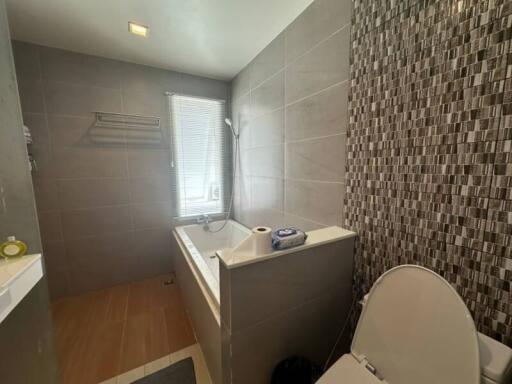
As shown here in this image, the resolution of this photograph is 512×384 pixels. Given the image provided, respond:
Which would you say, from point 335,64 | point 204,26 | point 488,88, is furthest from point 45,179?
point 488,88

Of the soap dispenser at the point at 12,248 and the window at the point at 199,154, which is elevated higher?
the window at the point at 199,154

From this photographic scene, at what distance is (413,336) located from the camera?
0.76 metres

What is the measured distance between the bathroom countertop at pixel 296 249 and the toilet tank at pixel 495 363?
0.62 m

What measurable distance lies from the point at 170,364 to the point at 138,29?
97.0 inches

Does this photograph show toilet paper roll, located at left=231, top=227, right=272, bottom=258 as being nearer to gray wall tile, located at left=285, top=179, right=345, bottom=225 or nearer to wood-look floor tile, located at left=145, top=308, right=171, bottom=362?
gray wall tile, located at left=285, top=179, right=345, bottom=225

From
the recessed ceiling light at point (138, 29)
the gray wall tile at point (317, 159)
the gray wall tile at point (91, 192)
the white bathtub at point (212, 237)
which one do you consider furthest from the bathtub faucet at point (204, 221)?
the recessed ceiling light at point (138, 29)

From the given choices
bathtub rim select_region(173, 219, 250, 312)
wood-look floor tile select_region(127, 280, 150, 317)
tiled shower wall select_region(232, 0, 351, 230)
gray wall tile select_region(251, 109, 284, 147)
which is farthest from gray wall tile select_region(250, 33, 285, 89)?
wood-look floor tile select_region(127, 280, 150, 317)

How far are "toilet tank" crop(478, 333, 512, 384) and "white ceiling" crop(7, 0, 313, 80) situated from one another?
1931mm

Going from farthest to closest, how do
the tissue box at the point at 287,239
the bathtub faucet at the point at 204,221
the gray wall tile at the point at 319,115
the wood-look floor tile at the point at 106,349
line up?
the bathtub faucet at the point at 204,221 < the wood-look floor tile at the point at 106,349 < the gray wall tile at the point at 319,115 < the tissue box at the point at 287,239

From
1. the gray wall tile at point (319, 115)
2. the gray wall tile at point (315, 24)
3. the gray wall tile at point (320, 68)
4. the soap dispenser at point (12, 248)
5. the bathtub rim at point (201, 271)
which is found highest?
the gray wall tile at point (315, 24)

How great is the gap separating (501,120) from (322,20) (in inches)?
44.5

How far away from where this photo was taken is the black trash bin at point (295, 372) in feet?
3.41

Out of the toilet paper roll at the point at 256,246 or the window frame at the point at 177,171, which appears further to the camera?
the window frame at the point at 177,171

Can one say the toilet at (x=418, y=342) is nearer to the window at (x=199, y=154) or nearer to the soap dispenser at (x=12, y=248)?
the soap dispenser at (x=12, y=248)
